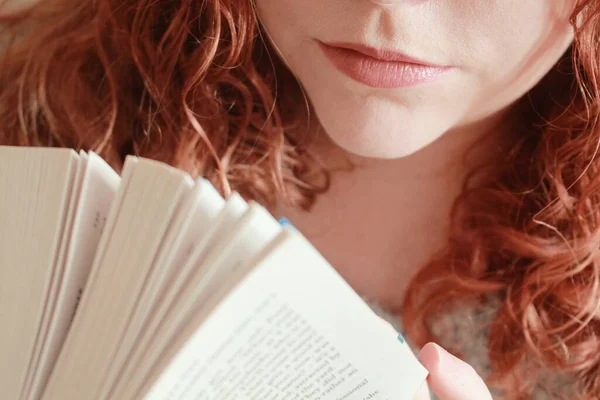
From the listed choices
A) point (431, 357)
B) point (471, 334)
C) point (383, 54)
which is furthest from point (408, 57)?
point (471, 334)

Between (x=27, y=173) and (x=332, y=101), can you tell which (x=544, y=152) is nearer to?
(x=332, y=101)

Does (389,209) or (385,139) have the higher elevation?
(385,139)

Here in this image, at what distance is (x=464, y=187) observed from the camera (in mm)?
764

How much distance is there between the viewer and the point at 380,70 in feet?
1.87

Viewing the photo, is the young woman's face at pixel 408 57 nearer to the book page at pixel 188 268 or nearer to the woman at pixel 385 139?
the woman at pixel 385 139

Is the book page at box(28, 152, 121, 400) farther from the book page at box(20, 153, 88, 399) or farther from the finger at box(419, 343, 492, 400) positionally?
the finger at box(419, 343, 492, 400)

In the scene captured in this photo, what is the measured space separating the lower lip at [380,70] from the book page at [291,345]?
262 millimetres

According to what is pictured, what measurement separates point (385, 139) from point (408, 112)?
0.10 ft

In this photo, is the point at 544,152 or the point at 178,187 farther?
the point at 544,152

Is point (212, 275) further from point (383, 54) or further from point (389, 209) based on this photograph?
point (389, 209)

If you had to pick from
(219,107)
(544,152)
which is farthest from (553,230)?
(219,107)

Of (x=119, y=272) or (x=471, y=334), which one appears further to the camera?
(x=471, y=334)

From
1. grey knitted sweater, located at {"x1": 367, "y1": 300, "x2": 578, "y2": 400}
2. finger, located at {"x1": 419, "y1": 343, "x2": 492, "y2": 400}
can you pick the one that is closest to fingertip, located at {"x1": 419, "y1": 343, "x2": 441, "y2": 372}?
finger, located at {"x1": 419, "y1": 343, "x2": 492, "y2": 400}

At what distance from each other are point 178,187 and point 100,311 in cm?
9
